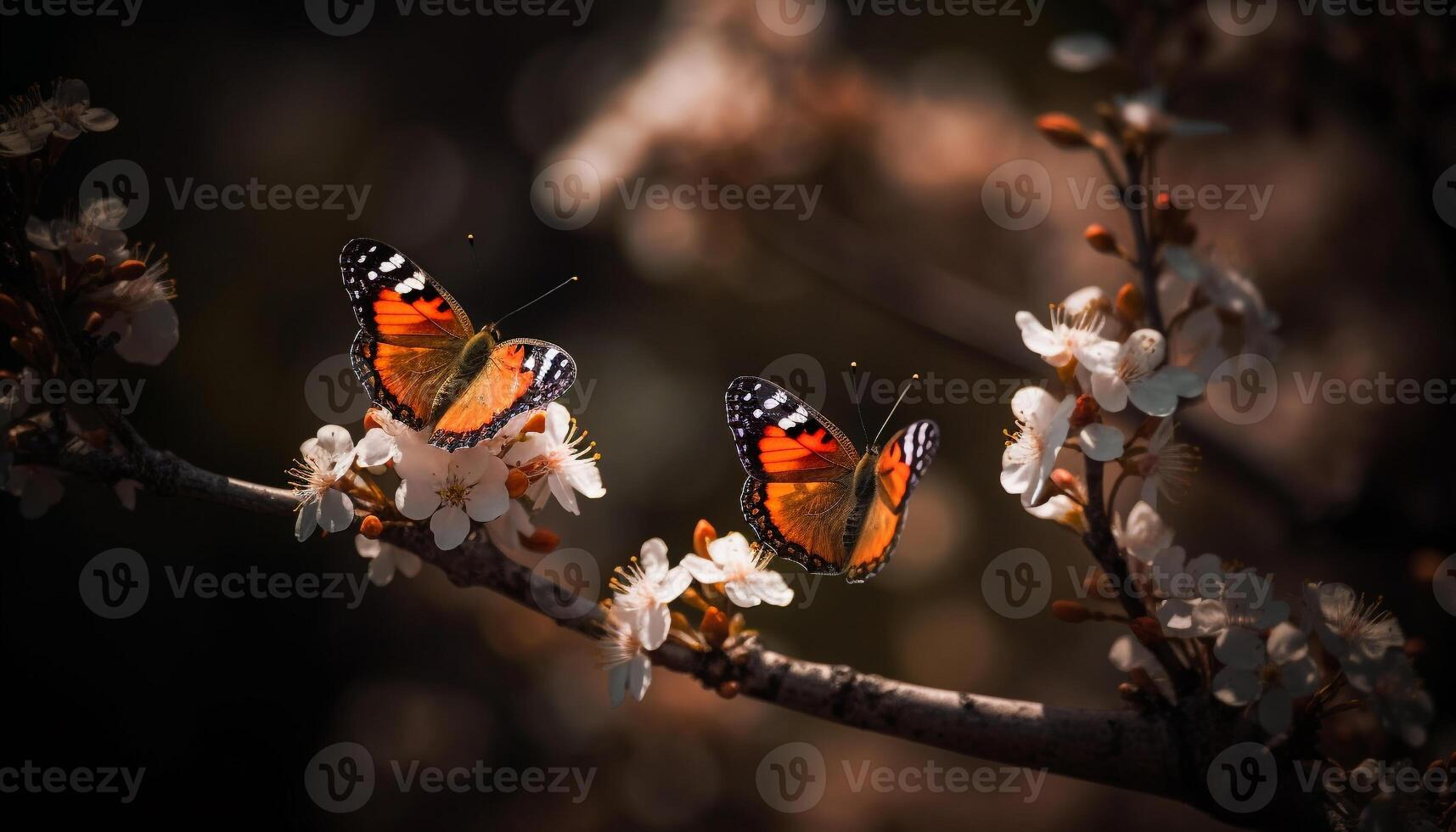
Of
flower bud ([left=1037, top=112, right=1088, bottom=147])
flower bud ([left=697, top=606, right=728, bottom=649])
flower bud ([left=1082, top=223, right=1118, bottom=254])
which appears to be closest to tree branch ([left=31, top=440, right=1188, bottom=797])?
flower bud ([left=697, top=606, right=728, bottom=649])

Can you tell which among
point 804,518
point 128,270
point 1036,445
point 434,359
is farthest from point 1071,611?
point 128,270

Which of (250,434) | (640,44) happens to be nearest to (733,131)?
(640,44)

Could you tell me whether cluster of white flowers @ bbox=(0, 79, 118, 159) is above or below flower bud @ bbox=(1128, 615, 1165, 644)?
above

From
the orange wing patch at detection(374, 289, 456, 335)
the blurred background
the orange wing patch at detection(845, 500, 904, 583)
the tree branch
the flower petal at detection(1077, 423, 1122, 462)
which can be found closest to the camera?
the flower petal at detection(1077, 423, 1122, 462)

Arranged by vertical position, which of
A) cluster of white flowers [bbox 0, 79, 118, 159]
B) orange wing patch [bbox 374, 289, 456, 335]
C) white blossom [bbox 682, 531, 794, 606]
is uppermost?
cluster of white flowers [bbox 0, 79, 118, 159]

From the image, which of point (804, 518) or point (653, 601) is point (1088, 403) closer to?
point (804, 518)

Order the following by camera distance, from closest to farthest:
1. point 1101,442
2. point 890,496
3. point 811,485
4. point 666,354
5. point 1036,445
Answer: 1. point 1101,442
2. point 1036,445
3. point 890,496
4. point 811,485
5. point 666,354

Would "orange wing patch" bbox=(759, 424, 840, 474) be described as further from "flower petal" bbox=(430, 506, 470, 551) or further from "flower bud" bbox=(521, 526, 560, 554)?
"flower petal" bbox=(430, 506, 470, 551)

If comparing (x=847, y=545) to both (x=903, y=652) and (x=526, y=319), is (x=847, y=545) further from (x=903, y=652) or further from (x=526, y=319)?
(x=526, y=319)
